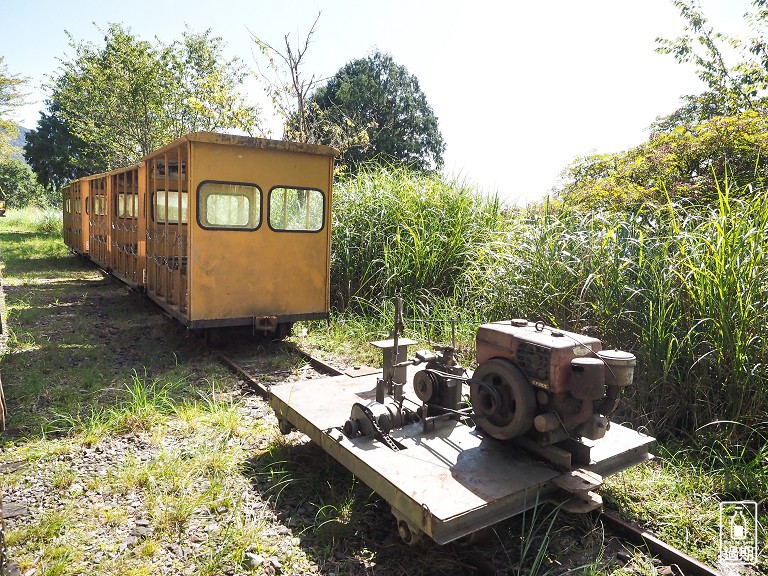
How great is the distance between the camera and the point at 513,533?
2.89 m

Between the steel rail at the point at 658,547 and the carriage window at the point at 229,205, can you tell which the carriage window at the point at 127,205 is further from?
the steel rail at the point at 658,547

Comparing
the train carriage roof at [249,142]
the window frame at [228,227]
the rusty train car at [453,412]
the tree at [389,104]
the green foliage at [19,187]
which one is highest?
the tree at [389,104]

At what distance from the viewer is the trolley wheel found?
2.79m

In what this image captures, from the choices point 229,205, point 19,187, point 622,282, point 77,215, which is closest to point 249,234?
point 229,205

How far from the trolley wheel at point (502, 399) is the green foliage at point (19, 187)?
50.1 m

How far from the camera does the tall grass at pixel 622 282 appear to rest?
3713 millimetres

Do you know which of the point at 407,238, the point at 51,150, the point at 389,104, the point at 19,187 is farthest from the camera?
the point at 19,187

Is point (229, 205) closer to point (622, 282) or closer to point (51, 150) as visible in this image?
point (622, 282)

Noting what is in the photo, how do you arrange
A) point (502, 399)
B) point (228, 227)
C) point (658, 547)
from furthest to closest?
point (228, 227) → point (502, 399) → point (658, 547)

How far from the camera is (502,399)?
2.90 meters

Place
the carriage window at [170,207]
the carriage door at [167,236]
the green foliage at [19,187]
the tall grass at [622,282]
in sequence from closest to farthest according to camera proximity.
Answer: the tall grass at [622,282], the carriage door at [167,236], the carriage window at [170,207], the green foliage at [19,187]

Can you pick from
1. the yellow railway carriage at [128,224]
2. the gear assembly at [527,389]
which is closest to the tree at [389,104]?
the yellow railway carriage at [128,224]

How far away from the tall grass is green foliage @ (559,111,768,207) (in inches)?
11.8

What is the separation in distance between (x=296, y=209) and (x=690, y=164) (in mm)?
4772
